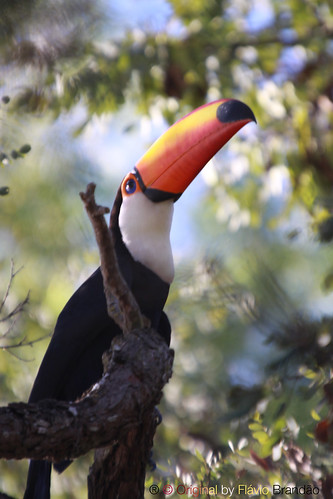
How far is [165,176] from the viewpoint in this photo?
3.47 metres

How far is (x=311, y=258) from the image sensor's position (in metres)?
8.48

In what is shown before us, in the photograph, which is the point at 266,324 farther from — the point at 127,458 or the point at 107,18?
the point at 107,18

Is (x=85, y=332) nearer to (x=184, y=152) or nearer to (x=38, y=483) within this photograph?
(x=38, y=483)

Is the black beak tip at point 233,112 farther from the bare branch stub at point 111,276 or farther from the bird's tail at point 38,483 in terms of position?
the bird's tail at point 38,483

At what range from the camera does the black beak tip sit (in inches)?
129

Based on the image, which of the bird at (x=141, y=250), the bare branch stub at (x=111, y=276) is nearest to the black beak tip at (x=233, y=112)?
the bird at (x=141, y=250)

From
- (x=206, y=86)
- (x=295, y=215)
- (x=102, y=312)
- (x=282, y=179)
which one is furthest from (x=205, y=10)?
(x=102, y=312)

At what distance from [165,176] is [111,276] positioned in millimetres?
1331

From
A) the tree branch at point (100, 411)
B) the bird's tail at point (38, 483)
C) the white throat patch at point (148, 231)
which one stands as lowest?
the bird's tail at point (38, 483)

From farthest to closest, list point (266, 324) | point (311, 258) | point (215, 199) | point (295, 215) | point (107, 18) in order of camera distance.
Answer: point (311, 258) → point (295, 215) → point (215, 199) → point (107, 18) → point (266, 324)

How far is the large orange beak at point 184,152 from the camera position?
11.2 feet

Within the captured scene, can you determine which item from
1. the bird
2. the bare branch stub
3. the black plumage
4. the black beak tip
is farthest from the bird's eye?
the bare branch stub

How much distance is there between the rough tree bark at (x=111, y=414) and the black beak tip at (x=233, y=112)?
1382 millimetres

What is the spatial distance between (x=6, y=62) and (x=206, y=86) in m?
3.43
